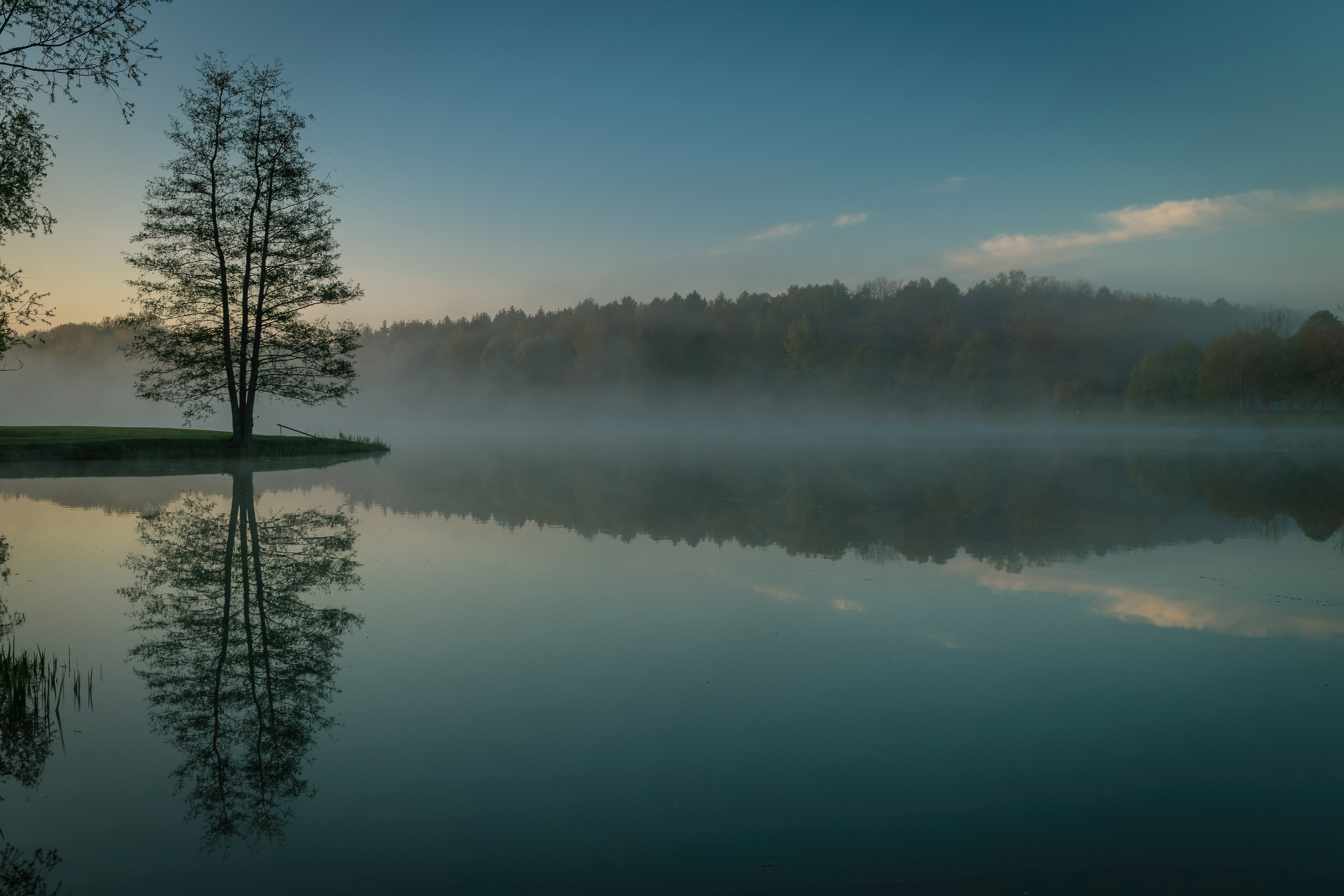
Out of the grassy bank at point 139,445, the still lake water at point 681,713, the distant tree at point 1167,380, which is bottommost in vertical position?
the still lake water at point 681,713

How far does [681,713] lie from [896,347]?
107269 millimetres

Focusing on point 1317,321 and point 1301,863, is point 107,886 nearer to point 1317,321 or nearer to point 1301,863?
point 1301,863

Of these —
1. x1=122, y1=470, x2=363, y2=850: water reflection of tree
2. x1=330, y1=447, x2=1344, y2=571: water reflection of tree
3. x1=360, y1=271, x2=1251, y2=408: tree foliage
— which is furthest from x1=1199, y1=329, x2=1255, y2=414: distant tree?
x1=122, y1=470, x2=363, y2=850: water reflection of tree

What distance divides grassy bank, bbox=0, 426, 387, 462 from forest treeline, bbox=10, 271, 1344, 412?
8073cm

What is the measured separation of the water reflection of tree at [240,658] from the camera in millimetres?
4012

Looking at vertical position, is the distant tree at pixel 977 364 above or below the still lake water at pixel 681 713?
above

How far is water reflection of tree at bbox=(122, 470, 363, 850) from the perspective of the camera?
13.2 feet

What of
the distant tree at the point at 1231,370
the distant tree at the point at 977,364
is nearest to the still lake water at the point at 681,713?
the distant tree at the point at 1231,370

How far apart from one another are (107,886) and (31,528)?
37.1 feet

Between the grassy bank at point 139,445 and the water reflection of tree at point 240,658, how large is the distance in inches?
650

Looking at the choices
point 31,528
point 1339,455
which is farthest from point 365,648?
point 1339,455

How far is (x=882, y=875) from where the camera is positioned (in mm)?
3340

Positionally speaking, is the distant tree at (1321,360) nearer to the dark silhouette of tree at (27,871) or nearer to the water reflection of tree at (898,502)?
the water reflection of tree at (898,502)

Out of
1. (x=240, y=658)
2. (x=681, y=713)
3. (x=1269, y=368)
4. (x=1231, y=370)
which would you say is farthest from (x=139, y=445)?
(x=1269, y=368)
